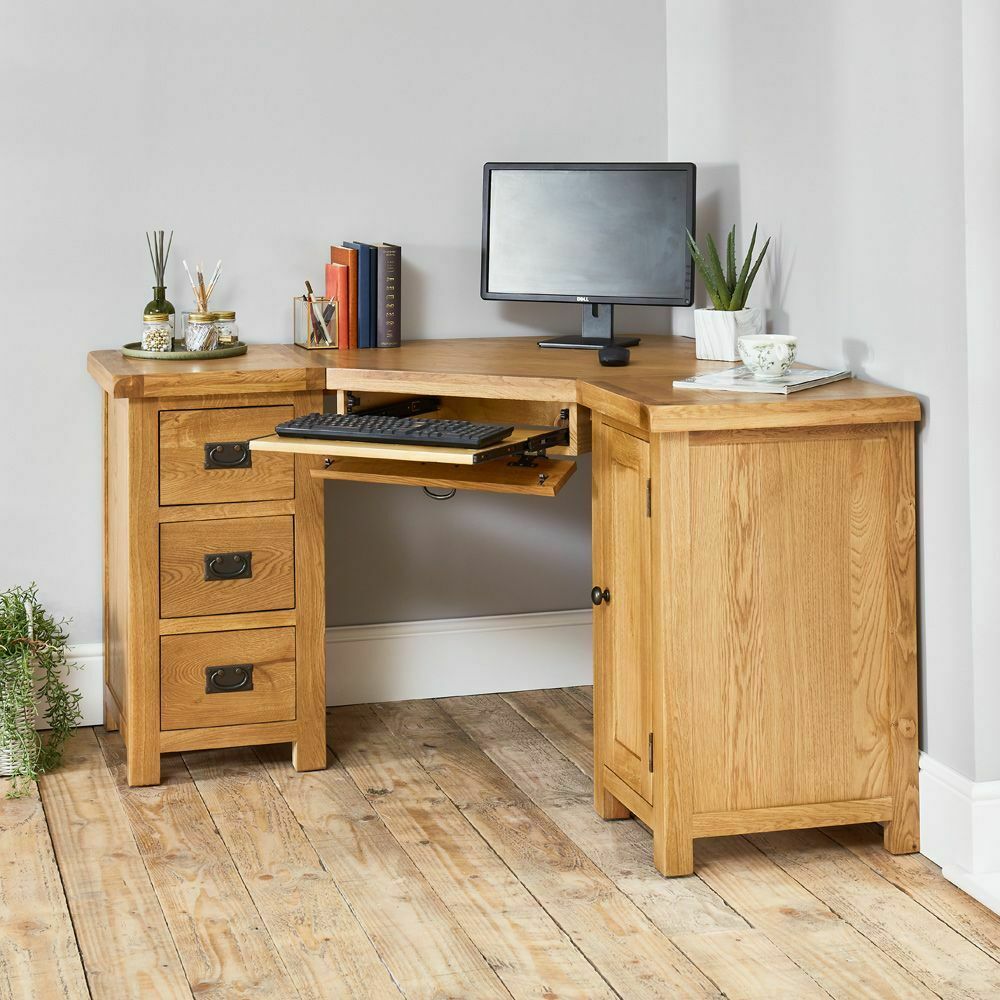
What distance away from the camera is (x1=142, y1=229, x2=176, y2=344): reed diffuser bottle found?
2.99 m

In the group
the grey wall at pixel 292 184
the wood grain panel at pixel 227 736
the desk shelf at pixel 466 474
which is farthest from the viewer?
the grey wall at pixel 292 184

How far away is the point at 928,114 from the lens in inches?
92.0

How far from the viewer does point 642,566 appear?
2.42 metres

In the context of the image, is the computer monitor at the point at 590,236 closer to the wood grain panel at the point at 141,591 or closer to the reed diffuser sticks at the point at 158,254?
the reed diffuser sticks at the point at 158,254

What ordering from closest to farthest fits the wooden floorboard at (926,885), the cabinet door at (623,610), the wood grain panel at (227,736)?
the wooden floorboard at (926,885)
the cabinet door at (623,610)
the wood grain panel at (227,736)

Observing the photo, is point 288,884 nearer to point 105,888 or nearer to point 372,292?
point 105,888

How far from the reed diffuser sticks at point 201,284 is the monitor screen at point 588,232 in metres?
0.61

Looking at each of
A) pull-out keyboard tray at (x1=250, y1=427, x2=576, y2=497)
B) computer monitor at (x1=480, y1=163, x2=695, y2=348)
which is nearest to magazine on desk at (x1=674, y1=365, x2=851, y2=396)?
pull-out keyboard tray at (x1=250, y1=427, x2=576, y2=497)

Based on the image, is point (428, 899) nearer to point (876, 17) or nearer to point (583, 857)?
point (583, 857)

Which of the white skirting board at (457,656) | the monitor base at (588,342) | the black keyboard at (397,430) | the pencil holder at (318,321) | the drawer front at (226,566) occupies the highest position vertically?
the pencil holder at (318,321)

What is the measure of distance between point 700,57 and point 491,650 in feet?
4.89

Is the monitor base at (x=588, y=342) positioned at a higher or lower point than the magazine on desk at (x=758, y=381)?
higher

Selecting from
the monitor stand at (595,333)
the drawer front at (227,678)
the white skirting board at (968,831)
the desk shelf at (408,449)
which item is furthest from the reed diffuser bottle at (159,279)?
the white skirting board at (968,831)

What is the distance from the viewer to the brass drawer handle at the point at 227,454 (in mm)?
2818
